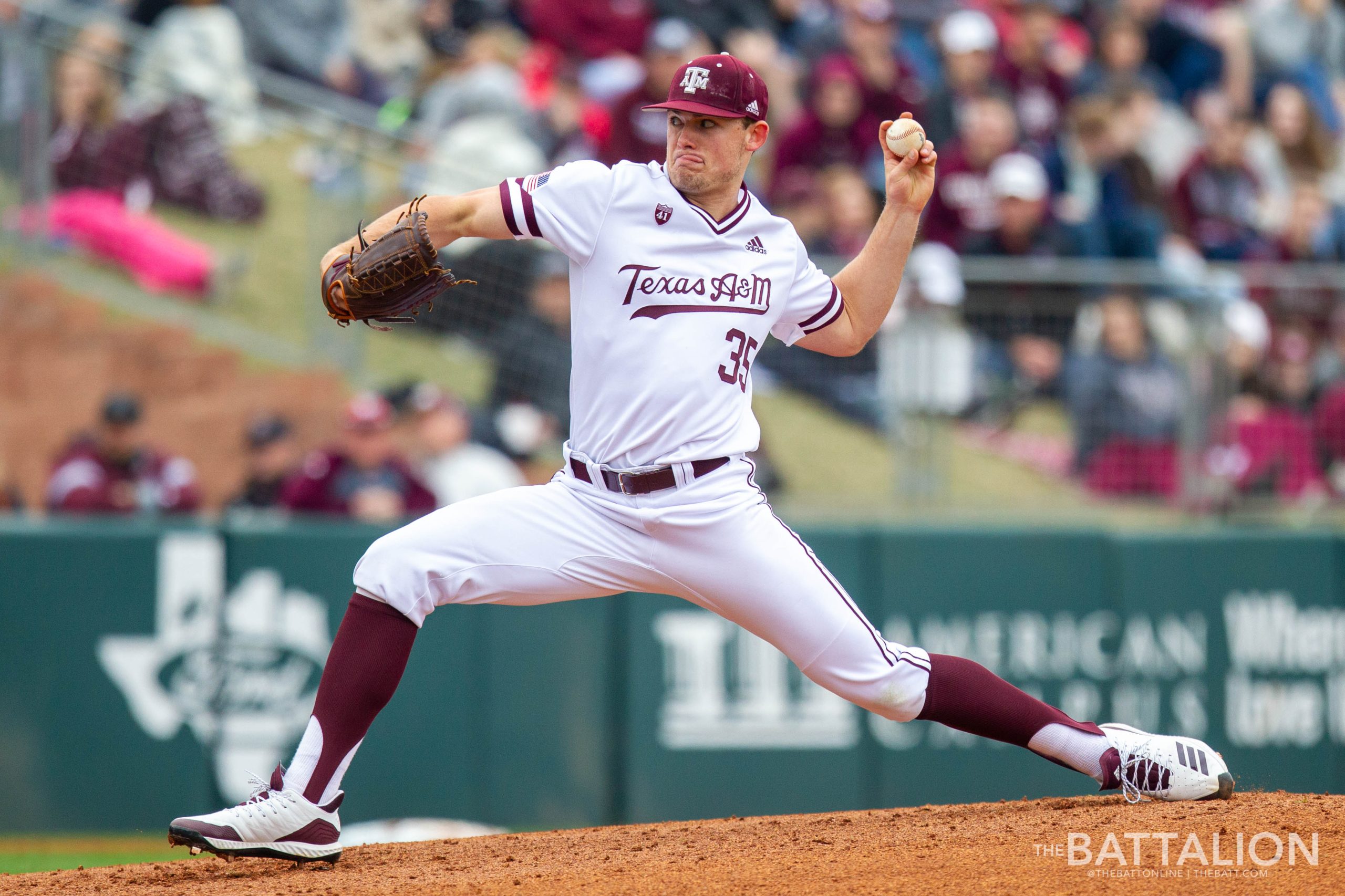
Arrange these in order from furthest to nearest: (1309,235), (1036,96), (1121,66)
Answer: (1121,66) → (1036,96) → (1309,235)

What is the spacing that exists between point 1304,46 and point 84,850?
34.8 ft

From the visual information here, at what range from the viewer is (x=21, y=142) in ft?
26.5

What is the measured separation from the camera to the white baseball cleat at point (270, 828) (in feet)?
12.8

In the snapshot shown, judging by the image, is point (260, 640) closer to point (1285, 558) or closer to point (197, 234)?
point (197, 234)

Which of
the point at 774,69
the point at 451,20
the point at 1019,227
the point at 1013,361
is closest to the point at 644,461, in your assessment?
the point at 1013,361

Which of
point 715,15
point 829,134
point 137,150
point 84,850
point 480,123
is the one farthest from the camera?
point 715,15

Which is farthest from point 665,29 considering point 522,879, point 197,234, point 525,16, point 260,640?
point 522,879

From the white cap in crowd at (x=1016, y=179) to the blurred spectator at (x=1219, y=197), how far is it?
1.44m

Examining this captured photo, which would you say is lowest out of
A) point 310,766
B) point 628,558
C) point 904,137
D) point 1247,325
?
point 310,766

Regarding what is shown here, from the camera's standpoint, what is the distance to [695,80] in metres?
4.09

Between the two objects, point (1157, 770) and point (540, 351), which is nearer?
point (1157, 770)

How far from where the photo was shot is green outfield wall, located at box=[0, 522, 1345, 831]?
7336 millimetres

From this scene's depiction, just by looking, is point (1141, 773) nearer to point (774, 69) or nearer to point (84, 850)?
point (84, 850)

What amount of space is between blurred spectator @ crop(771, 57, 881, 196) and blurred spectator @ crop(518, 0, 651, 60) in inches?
61.3
